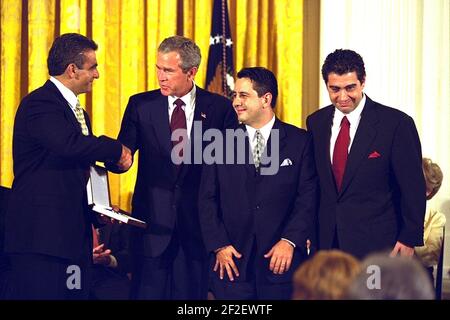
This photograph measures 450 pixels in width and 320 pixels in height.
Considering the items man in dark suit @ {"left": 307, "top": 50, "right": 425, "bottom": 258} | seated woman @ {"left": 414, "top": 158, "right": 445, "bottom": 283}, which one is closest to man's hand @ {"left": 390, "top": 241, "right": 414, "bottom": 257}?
man in dark suit @ {"left": 307, "top": 50, "right": 425, "bottom": 258}

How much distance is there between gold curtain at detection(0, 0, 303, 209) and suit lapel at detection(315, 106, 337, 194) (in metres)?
1.61

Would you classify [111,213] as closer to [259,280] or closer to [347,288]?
[259,280]

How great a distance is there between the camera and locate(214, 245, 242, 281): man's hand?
4262mm

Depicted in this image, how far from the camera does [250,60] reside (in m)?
6.09

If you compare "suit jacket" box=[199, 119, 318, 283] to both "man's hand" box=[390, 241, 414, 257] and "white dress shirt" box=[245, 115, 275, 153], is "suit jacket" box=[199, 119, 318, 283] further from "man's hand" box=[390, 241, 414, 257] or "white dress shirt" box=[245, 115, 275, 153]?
"man's hand" box=[390, 241, 414, 257]

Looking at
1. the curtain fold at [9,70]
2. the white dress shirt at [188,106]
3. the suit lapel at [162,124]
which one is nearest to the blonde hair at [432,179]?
the white dress shirt at [188,106]

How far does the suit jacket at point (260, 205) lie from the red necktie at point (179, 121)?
255mm

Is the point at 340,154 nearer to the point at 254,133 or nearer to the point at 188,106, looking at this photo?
the point at 254,133

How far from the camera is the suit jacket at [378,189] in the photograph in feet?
13.9

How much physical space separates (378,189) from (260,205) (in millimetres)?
551

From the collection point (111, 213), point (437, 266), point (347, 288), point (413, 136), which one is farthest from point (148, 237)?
point (347, 288)

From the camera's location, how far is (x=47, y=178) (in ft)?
13.9
